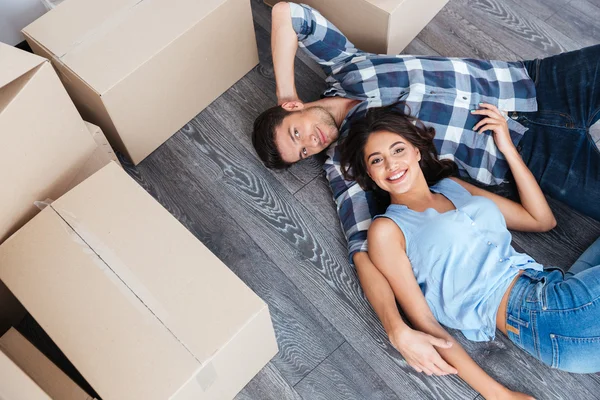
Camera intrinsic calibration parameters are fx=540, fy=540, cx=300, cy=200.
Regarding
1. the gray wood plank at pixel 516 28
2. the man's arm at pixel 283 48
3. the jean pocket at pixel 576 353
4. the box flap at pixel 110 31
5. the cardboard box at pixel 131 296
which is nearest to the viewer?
the cardboard box at pixel 131 296

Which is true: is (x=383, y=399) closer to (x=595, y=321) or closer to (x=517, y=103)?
(x=595, y=321)

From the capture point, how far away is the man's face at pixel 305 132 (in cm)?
148

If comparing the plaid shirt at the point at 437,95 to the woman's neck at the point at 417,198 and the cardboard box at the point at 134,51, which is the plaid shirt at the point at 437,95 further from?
the cardboard box at the point at 134,51

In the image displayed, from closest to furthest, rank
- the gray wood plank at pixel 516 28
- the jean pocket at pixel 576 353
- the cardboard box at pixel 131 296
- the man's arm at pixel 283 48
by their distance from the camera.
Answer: the cardboard box at pixel 131 296 < the jean pocket at pixel 576 353 < the man's arm at pixel 283 48 < the gray wood plank at pixel 516 28

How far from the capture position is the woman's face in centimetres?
133

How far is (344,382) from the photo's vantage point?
4.59ft

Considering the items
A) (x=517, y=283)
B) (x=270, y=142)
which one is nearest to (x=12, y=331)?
(x=270, y=142)

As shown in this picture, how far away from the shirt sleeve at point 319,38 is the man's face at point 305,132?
0.19 meters

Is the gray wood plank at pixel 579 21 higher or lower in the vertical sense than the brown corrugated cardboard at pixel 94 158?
higher

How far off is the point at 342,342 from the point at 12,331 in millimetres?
806

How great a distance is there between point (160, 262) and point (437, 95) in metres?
0.87

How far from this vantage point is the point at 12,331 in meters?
1.24

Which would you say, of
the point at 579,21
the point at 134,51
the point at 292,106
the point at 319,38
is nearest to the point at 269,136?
the point at 292,106

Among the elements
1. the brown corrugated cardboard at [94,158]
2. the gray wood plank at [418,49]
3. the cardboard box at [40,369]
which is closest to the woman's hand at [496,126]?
the gray wood plank at [418,49]
